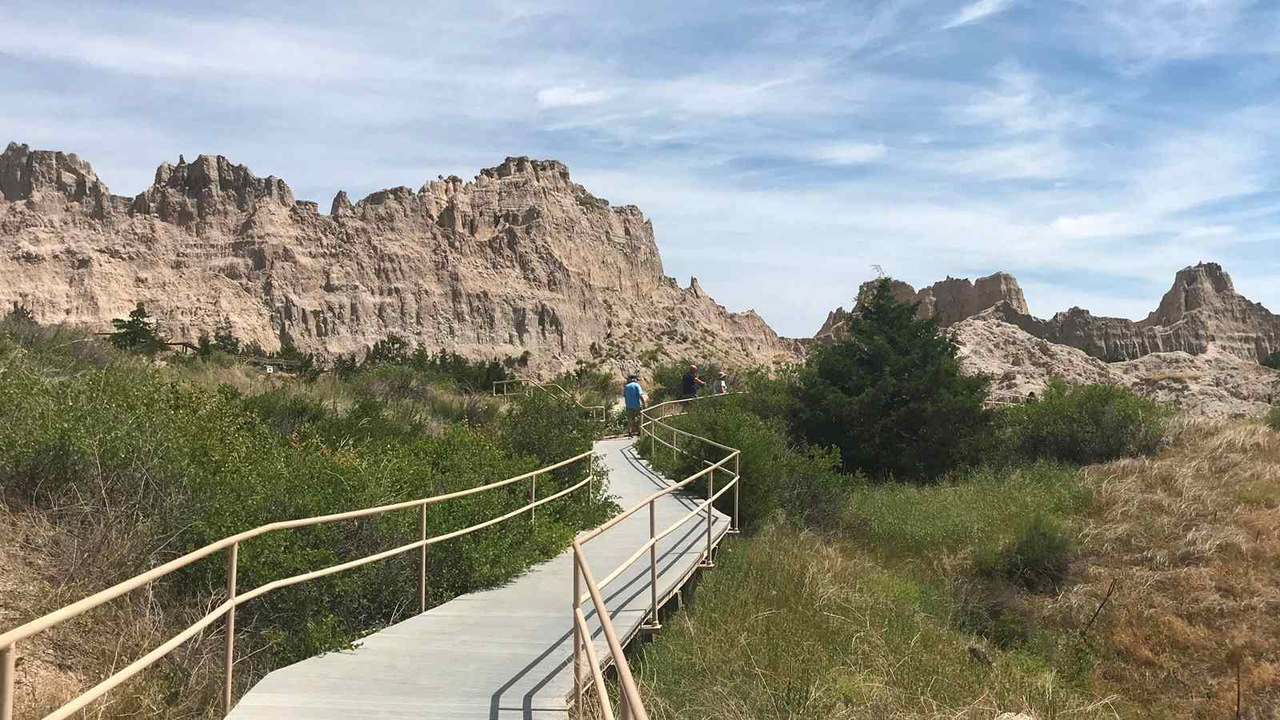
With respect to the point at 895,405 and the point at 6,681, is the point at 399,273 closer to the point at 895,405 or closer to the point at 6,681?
the point at 895,405

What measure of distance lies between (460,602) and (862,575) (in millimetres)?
6950

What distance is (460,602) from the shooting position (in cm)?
945

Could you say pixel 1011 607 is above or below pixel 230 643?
below

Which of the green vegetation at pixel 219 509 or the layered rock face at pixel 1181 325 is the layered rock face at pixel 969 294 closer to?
the layered rock face at pixel 1181 325

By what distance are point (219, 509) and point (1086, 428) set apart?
22037 millimetres

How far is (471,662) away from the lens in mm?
7094

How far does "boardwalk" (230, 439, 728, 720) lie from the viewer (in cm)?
600

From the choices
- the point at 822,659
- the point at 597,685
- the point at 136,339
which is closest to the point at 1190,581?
the point at 822,659

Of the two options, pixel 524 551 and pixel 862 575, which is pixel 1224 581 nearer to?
pixel 862 575

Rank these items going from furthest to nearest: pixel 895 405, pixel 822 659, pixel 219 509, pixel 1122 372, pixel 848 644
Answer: pixel 1122 372, pixel 895 405, pixel 848 644, pixel 822 659, pixel 219 509

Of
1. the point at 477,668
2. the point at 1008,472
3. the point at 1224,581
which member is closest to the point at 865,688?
the point at 477,668

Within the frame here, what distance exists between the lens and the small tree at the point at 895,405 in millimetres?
25672

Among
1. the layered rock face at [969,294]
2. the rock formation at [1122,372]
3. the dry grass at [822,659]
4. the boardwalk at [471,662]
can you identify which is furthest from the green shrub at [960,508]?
the layered rock face at [969,294]

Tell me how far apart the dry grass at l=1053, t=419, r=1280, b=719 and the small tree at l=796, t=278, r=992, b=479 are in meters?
4.73
